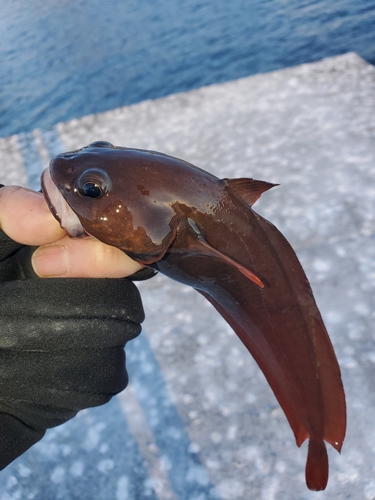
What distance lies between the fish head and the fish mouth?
0.02m

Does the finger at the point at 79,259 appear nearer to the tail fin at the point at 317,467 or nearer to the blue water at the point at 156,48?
the tail fin at the point at 317,467

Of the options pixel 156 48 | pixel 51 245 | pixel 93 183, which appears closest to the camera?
pixel 93 183

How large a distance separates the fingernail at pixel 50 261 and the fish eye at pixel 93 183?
0.26 meters

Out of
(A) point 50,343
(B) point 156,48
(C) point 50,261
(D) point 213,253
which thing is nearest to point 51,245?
(C) point 50,261

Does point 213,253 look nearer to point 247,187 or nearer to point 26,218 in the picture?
point 247,187

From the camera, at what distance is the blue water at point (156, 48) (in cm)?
543

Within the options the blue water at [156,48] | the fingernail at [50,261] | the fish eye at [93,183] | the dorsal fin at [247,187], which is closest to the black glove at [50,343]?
the fingernail at [50,261]

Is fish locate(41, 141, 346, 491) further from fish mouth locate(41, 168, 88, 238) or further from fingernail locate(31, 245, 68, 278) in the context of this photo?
fingernail locate(31, 245, 68, 278)

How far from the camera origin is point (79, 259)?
1333 millimetres

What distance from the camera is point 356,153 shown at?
115 inches

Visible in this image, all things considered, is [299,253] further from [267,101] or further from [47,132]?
[47,132]

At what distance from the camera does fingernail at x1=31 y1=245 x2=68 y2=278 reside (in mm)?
1330

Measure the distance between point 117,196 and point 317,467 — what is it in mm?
984

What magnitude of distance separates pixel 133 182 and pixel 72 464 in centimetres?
130
